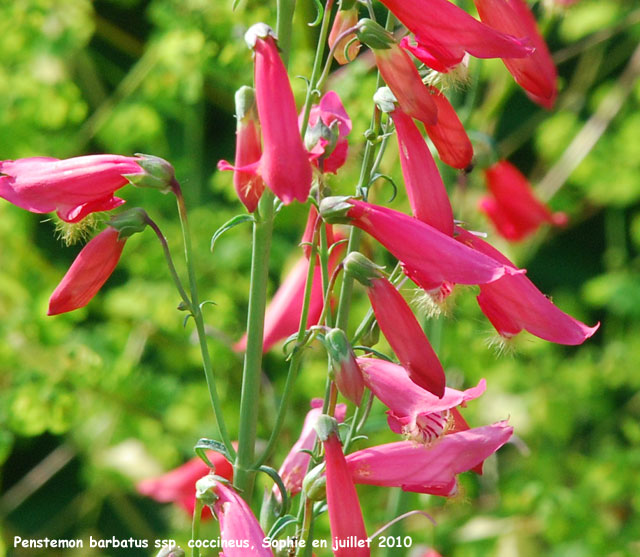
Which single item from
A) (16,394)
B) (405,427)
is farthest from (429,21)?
(16,394)

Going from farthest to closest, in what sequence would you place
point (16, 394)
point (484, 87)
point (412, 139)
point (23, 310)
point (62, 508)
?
1. point (484, 87)
2. point (62, 508)
3. point (23, 310)
4. point (16, 394)
5. point (412, 139)

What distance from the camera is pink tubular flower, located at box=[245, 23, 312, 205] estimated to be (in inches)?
39.9

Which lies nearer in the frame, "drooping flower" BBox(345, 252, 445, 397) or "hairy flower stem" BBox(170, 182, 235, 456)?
"drooping flower" BBox(345, 252, 445, 397)

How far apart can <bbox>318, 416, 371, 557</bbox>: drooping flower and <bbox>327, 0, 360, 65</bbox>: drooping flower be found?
48 cm

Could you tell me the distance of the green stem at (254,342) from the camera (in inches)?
46.2

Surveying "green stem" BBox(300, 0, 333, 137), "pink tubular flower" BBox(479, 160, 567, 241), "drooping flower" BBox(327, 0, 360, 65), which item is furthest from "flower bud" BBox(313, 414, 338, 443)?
"pink tubular flower" BBox(479, 160, 567, 241)

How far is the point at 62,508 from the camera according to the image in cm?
344

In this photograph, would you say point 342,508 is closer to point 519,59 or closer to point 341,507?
point 341,507

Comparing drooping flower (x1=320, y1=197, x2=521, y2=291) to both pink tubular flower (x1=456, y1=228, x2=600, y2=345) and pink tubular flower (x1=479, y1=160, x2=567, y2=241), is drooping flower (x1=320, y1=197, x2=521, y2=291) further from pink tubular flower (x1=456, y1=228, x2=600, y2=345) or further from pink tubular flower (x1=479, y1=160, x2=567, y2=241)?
pink tubular flower (x1=479, y1=160, x2=567, y2=241)

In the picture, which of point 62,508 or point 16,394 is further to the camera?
point 62,508

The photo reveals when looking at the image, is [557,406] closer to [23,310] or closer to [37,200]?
[23,310]

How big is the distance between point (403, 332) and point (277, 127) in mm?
269

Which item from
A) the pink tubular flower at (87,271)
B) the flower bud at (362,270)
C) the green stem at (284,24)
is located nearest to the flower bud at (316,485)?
the flower bud at (362,270)

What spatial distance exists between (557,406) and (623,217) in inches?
44.9
